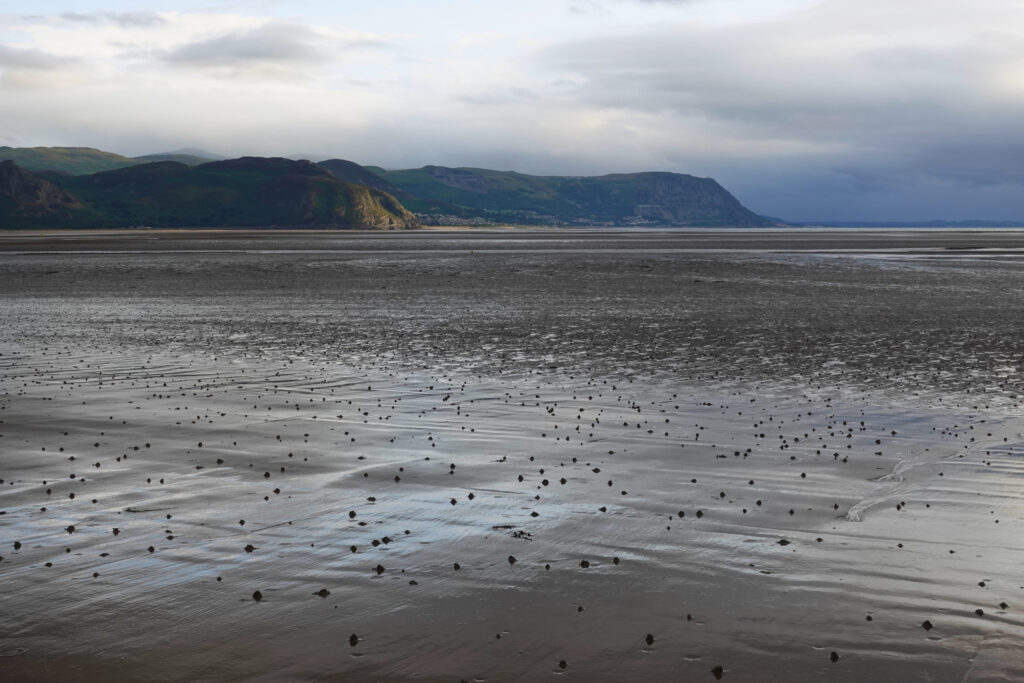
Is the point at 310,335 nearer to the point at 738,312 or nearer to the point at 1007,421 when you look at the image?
the point at 738,312

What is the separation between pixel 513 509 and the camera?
13977 mm

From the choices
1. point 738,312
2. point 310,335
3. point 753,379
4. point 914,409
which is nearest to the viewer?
point 914,409

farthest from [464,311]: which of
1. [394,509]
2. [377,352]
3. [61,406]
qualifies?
[394,509]

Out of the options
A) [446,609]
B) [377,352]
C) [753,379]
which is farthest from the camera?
[377,352]

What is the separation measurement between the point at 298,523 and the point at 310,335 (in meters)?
25.2

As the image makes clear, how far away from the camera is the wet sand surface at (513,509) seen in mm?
9211

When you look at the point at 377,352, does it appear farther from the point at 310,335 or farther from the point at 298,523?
the point at 298,523

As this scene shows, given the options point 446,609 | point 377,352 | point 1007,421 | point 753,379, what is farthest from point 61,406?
point 1007,421

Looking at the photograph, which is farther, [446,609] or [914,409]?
[914,409]

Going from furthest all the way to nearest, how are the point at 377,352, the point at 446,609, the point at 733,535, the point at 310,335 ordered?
1. the point at 310,335
2. the point at 377,352
3. the point at 733,535
4. the point at 446,609

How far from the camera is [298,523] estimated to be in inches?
522

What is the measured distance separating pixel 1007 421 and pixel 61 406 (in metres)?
22.1

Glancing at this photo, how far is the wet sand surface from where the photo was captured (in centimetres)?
921

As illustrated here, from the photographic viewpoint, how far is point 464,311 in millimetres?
48156
